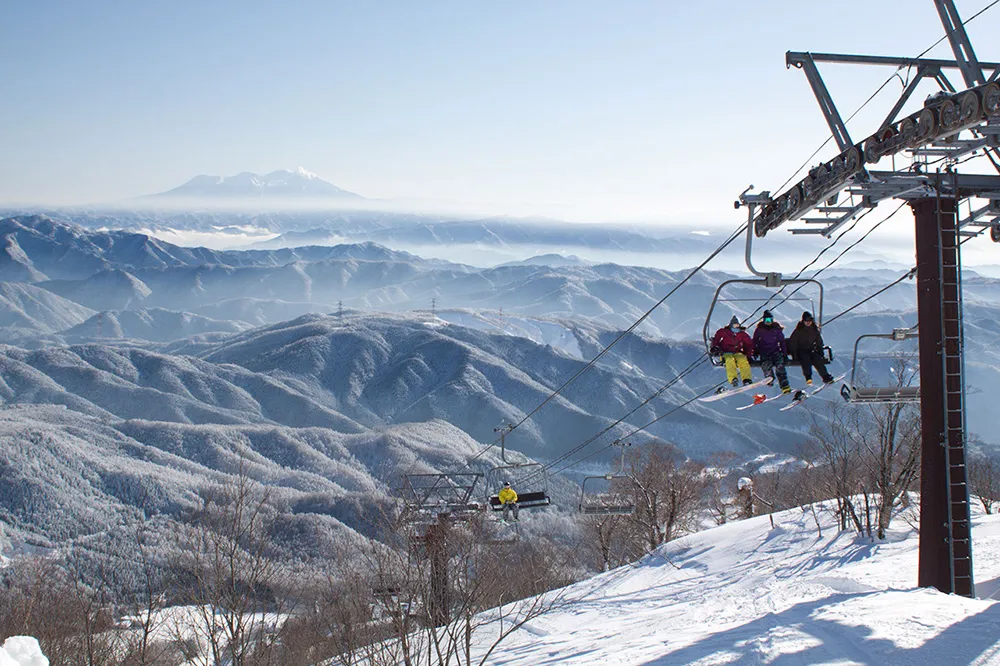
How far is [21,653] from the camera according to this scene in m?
2.57

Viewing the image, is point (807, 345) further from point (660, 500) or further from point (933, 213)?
point (660, 500)

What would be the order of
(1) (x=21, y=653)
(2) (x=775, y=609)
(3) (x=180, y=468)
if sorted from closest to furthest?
(1) (x=21, y=653)
(2) (x=775, y=609)
(3) (x=180, y=468)

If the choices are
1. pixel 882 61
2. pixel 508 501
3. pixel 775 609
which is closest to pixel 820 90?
pixel 882 61

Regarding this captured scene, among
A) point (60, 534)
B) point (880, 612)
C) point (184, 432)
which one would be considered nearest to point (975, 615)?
point (880, 612)

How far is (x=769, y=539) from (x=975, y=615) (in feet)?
63.3

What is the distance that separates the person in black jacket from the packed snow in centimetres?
1283

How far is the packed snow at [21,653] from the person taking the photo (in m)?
2.54

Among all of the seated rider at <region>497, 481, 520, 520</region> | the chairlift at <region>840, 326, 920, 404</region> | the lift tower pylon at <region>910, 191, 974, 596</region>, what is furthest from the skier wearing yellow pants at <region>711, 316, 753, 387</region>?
the seated rider at <region>497, 481, 520, 520</region>

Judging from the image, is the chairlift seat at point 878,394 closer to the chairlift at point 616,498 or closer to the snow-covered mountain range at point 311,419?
the chairlift at point 616,498

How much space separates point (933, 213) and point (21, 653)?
13574 millimetres

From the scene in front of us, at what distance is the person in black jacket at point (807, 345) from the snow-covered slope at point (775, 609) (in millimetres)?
4180

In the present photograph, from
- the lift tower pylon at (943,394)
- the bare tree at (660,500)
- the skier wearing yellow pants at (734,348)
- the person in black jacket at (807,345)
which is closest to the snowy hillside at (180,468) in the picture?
the bare tree at (660,500)

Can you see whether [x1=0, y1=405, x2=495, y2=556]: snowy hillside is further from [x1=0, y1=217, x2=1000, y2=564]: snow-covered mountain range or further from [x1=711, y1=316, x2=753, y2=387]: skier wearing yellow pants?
[x1=711, y1=316, x2=753, y2=387]: skier wearing yellow pants

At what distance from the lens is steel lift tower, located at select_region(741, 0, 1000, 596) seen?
1001cm
